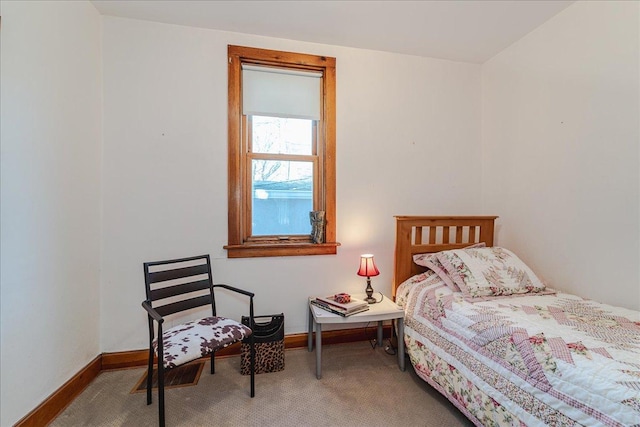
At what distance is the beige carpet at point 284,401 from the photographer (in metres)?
1.55

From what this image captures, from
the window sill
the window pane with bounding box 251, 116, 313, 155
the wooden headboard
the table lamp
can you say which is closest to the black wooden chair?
the window sill

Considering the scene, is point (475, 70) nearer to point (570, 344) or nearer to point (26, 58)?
point (570, 344)

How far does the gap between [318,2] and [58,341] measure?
8.70 ft

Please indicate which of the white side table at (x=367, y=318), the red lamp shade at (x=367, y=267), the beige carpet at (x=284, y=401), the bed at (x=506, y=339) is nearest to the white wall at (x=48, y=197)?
the beige carpet at (x=284, y=401)

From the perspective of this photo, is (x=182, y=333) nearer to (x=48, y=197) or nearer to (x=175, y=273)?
(x=175, y=273)

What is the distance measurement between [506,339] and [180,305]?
1852mm

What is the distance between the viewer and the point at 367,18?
82.3 inches

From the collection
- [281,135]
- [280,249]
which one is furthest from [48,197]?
[281,135]

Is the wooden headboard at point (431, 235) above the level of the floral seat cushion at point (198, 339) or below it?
above

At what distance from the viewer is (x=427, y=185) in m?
2.67

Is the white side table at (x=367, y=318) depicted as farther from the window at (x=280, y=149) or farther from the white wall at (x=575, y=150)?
the white wall at (x=575, y=150)

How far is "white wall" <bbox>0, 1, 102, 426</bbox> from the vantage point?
4.38 feet

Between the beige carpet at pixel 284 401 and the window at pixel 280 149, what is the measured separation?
2.95 feet

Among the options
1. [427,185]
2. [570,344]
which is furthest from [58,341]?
[427,185]
